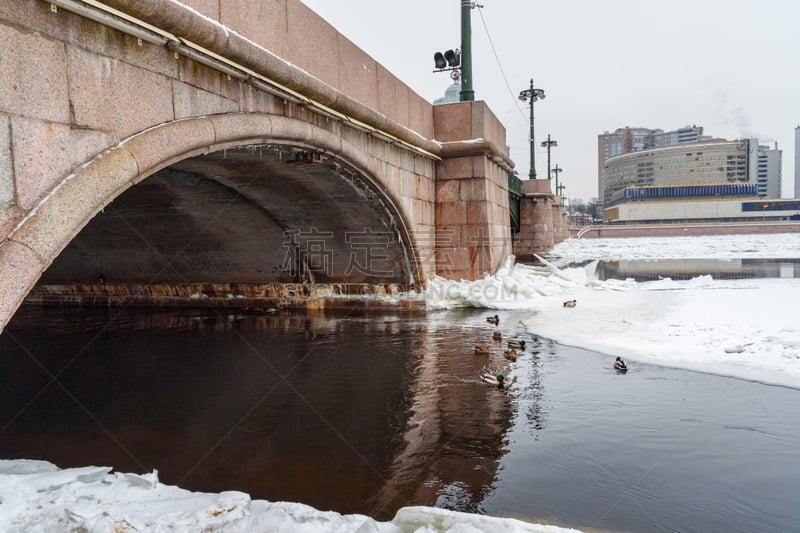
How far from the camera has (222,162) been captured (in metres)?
8.08

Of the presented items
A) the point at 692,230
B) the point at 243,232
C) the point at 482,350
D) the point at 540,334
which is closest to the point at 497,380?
the point at 482,350

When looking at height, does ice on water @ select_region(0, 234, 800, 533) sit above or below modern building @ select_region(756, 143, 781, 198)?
below

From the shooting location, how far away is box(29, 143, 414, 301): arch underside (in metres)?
9.27

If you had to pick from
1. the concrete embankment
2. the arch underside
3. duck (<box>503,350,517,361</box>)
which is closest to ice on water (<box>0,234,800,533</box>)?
duck (<box>503,350,517,361</box>)

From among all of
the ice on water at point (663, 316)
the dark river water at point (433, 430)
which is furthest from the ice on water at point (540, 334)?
the dark river water at point (433, 430)

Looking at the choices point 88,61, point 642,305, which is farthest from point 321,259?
point 88,61

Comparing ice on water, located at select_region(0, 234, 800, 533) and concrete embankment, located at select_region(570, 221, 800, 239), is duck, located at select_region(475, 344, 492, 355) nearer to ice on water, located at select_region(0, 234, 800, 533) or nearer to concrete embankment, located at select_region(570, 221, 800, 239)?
ice on water, located at select_region(0, 234, 800, 533)

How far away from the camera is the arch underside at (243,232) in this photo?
9273 millimetres

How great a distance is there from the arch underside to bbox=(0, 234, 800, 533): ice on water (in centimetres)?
208

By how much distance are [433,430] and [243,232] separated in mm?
8488

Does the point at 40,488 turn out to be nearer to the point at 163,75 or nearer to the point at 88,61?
the point at 88,61

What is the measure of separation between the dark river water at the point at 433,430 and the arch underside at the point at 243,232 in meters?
3.00

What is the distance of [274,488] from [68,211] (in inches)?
95.1

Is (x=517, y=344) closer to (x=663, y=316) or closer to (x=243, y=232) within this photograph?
(x=663, y=316)
